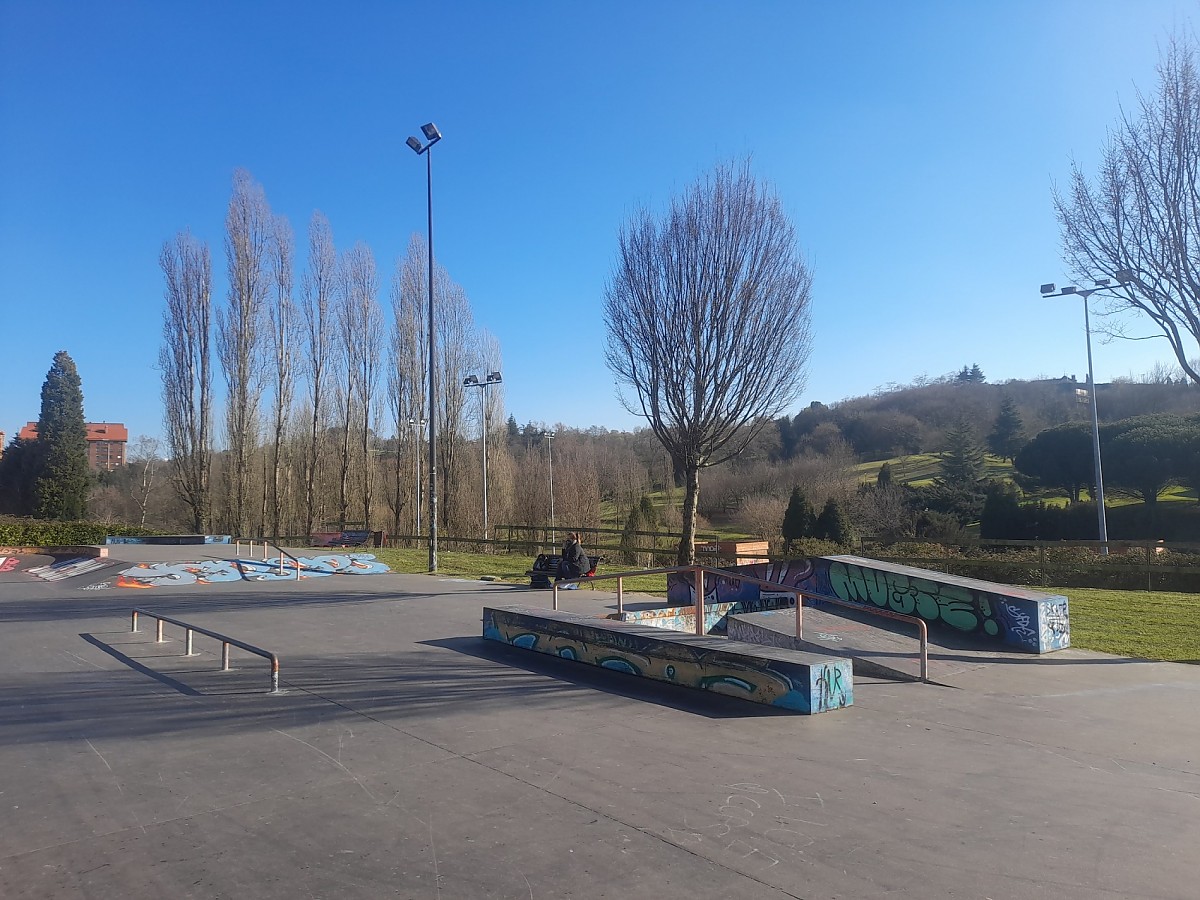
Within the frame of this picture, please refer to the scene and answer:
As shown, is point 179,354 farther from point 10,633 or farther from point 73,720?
point 73,720

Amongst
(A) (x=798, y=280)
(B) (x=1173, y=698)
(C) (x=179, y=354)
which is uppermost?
(C) (x=179, y=354)

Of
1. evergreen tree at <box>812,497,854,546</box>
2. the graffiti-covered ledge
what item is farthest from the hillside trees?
the graffiti-covered ledge

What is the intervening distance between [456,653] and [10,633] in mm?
7899

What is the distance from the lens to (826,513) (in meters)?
34.5

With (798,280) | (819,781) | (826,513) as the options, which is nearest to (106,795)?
(819,781)

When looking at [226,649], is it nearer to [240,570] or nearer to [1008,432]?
[240,570]

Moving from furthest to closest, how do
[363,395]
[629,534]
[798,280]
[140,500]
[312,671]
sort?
[140,500]
[363,395]
[629,534]
[798,280]
[312,671]

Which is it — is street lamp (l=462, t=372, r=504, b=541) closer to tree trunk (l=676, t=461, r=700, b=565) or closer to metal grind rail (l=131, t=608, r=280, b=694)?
tree trunk (l=676, t=461, r=700, b=565)

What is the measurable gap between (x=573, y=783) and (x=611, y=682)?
3507mm

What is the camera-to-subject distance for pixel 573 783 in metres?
5.51

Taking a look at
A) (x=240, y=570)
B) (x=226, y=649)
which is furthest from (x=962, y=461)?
(x=226, y=649)

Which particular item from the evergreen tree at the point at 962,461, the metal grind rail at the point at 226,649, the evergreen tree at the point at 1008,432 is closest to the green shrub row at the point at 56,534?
the metal grind rail at the point at 226,649

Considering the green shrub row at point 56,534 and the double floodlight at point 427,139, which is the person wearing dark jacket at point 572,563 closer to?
the double floodlight at point 427,139

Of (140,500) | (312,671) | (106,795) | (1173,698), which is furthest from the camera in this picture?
(140,500)
